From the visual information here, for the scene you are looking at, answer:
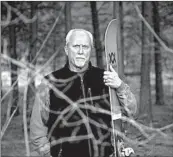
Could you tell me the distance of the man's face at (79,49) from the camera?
2439 millimetres

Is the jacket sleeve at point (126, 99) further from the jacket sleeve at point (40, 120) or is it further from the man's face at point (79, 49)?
the jacket sleeve at point (40, 120)

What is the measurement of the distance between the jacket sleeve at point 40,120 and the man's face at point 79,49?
0.97 feet

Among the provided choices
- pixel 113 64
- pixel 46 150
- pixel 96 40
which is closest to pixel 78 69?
pixel 113 64

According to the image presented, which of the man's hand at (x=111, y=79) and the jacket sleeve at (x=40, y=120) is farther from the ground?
the man's hand at (x=111, y=79)

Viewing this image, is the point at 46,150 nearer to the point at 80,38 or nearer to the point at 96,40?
the point at 80,38

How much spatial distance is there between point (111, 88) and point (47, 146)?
704 mm

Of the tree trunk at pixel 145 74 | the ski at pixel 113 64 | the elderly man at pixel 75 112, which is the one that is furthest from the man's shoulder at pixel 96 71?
the tree trunk at pixel 145 74

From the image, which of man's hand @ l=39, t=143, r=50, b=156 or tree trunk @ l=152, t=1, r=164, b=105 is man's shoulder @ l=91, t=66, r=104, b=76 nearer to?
man's hand @ l=39, t=143, r=50, b=156

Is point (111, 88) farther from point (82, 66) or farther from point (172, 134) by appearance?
point (172, 134)

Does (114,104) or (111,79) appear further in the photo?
(114,104)

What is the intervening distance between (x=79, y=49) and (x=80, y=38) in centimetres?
9

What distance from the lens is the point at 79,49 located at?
8.09 ft

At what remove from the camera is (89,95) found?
254 centimetres

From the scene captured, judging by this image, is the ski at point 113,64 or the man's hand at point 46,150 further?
the man's hand at point 46,150
